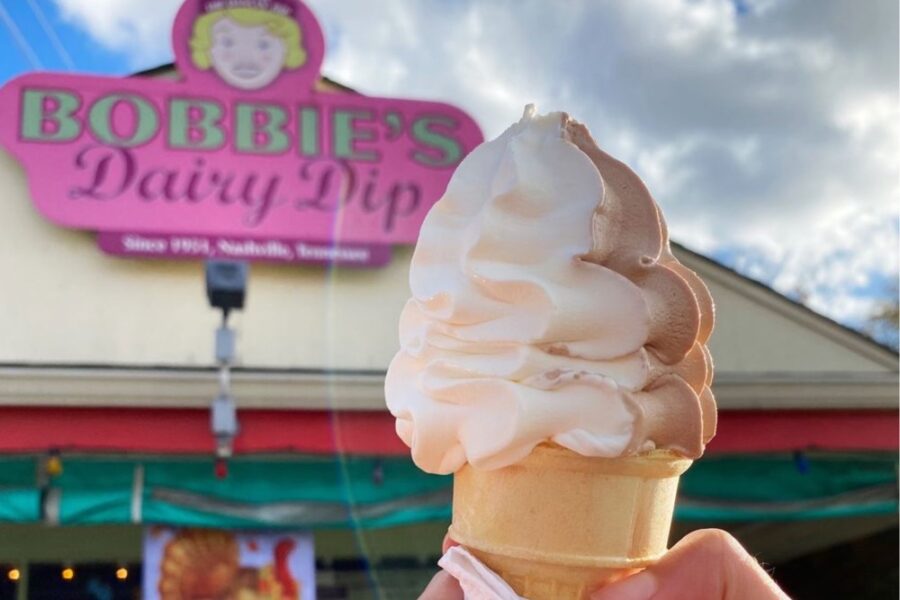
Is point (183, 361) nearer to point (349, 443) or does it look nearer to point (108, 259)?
point (108, 259)

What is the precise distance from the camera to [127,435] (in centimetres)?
520

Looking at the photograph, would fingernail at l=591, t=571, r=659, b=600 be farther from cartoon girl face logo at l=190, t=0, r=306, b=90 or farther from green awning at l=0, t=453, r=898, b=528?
cartoon girl face logo at l=190, t=0, r=306, b=90

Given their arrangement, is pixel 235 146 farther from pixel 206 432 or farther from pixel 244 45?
pixel 206 432

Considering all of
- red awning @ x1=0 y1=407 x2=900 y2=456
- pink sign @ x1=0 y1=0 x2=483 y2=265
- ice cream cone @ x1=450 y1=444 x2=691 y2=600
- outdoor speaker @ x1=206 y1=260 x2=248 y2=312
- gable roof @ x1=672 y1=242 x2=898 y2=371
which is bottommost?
ice cream cone @ x1=450 y1=444 x2=691 y2=600

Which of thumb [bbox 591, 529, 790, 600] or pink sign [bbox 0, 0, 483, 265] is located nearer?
thumb [bbox 591, 529, 790, 600]

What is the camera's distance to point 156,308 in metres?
5.88

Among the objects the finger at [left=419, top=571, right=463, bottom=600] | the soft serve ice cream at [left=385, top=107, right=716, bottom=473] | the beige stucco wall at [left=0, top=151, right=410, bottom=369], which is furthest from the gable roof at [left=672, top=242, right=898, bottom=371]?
the finger at [left=419, top=571, right=463, bottom=600]

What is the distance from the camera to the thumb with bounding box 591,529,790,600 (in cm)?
154

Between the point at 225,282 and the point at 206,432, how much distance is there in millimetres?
935

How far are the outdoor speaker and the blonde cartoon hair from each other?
193 centimetres

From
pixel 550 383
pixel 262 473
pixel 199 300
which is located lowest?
pixel 550 383

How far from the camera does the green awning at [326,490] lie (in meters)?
5.03

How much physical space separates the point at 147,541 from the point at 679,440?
15.3 ft

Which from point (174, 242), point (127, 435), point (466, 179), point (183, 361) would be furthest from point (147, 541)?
point (466, 179)
